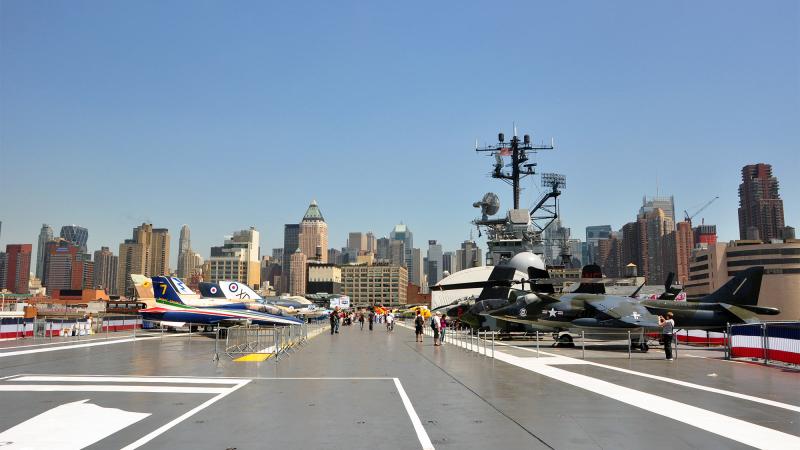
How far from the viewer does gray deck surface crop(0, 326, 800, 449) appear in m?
8.77

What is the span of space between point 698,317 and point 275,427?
2748 cm

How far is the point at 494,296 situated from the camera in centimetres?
4047

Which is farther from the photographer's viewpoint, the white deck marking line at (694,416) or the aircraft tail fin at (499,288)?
the aircraft tail fin at (499,288)

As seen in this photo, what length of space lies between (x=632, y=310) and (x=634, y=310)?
0.11 m

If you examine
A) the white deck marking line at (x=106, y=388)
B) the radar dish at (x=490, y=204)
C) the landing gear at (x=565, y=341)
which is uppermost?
the radar dish at (x=490, y=204)

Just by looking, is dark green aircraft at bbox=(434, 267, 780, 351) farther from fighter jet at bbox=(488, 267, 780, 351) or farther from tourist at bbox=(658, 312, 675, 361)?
tourist at bbox=(658, 312, 675, 361)

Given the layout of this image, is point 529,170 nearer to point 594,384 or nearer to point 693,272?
point 594,384

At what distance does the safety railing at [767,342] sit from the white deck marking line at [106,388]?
1938 cm

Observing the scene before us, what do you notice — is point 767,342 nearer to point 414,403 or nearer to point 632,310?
point 632,310

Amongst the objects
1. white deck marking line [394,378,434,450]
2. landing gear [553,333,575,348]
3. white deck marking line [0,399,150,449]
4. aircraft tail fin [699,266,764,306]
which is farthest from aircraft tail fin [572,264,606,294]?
white deck marking line [0,399,150,449]

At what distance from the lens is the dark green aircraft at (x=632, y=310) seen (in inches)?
1120

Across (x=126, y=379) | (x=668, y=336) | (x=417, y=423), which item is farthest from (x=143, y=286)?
(x=417, y=423)

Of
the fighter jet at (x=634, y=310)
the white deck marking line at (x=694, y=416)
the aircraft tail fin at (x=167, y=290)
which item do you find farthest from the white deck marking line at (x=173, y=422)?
the aircraft tail fin at (x=167, y=290)

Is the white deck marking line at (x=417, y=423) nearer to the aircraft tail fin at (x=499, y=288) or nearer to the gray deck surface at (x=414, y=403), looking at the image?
the gray deck surface at (x=414, y=403)
